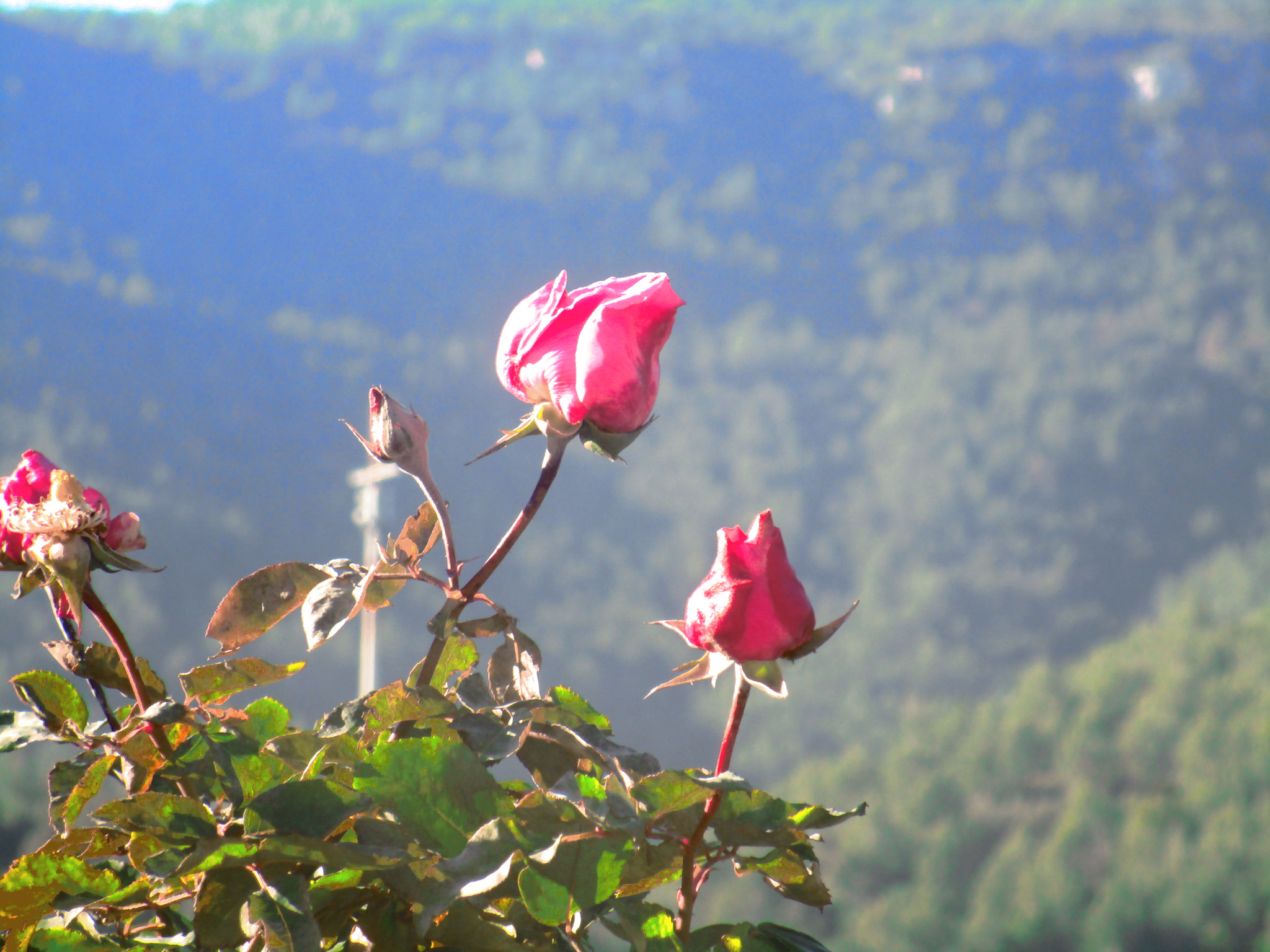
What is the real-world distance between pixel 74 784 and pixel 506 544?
0.34 feet

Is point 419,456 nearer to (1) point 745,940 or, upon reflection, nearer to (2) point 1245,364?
(1) point 745,940

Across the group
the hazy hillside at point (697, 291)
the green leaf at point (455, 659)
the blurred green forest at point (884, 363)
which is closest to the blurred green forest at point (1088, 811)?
the blurred green forest at point (884, 363)

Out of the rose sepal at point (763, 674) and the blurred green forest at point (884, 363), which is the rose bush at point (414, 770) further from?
the blurred green forest at point (884, 363)

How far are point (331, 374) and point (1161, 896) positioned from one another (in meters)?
7.42

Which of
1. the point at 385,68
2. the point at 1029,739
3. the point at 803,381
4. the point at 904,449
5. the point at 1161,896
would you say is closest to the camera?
the point at 1161,896

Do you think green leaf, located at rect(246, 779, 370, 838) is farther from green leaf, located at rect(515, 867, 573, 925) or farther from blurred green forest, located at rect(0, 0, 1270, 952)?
blurred green forest, located at rect(0, 0, 1270, 952)

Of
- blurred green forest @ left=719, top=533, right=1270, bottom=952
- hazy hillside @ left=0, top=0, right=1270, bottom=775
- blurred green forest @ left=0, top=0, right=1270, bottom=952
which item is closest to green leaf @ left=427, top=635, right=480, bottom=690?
blurred green forest @ left=0, top=0, right=1270, bottom=952

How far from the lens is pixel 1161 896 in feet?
18.3

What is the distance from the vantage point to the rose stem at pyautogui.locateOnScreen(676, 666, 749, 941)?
0.18m

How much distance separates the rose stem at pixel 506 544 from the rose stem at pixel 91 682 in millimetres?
66

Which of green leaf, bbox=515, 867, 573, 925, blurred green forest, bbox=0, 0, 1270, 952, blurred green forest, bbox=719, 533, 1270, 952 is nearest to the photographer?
green leaf, bbox=515, 867, 573, 925

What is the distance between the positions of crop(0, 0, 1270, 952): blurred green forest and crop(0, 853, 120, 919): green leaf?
5.75 meters

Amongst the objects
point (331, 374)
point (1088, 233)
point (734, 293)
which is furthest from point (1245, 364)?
point (331, 374)

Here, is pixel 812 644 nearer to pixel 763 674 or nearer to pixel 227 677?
pixel 763 674
